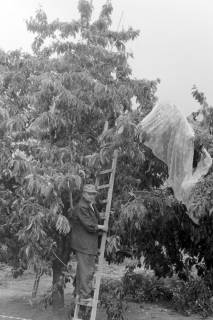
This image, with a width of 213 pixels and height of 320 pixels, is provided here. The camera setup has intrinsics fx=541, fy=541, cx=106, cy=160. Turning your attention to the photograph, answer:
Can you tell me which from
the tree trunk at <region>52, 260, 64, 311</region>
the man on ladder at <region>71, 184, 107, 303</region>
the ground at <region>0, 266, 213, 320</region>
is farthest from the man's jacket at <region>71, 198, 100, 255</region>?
the ground at <region>0, 266, 213, 320</region>

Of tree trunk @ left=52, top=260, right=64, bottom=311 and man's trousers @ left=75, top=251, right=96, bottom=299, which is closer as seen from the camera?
man's trousers @ left=75, top=251, right=96, bottom=299

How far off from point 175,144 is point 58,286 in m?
2.67

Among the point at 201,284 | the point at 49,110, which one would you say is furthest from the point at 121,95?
the point at 201,284

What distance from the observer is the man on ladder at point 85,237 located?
6.67 metres

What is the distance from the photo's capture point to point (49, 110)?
24.1 feet

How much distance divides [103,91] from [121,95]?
0.34m

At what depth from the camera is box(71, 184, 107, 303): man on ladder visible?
6.67 m

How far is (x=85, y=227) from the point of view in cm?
673

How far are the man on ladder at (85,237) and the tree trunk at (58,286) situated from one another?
2.73 ft

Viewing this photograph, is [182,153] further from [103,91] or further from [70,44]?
[70,44]

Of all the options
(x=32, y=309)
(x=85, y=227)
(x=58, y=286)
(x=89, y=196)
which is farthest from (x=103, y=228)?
(x=32, y=309)

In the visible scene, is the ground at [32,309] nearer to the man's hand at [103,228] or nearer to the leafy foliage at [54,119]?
the leafy foliage at [54,119]

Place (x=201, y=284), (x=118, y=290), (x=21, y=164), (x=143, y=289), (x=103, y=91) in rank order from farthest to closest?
(x=143, y=289), (x=201, y=284), (x=118, y=290), (x=103, y=91), (x=21, y=164)

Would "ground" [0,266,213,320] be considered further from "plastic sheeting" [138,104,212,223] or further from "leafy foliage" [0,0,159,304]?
"plastic sheeting" [138,104,212,223]
